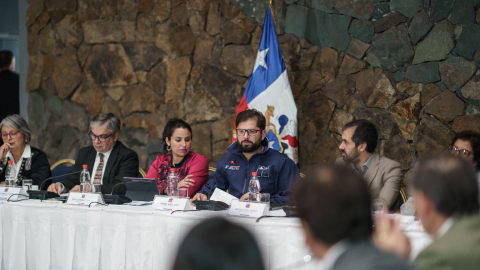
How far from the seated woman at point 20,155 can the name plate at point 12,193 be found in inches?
19.4

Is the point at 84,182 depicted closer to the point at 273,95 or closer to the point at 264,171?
the point at 264,171

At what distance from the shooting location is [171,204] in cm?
216

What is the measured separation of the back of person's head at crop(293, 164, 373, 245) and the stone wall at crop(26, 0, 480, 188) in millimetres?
2629

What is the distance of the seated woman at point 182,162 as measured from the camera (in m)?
2.93

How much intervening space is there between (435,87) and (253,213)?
1943 millimetres

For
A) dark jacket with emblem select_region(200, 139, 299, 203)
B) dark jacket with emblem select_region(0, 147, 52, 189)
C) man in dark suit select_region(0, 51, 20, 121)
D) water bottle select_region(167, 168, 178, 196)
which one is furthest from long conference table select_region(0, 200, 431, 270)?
man in dark suit select_region(0, 51, 20, 121)

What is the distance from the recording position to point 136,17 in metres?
4.25

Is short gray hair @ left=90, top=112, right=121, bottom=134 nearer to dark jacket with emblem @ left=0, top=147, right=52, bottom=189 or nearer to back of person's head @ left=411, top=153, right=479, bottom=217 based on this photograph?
dark jacket with emblem @ left=0, top=147, right=52, bottom=189

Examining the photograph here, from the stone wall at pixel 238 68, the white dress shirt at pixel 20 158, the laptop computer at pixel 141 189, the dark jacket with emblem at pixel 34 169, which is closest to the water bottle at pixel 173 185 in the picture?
the laptop computer at pixel 141 189

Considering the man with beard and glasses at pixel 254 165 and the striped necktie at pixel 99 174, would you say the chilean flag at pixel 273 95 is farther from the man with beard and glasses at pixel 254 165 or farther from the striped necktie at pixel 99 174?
the striped necktie at pixel 99 174

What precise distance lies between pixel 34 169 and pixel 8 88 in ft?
6.69

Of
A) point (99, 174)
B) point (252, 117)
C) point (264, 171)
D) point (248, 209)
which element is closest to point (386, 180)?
point (264, 171)

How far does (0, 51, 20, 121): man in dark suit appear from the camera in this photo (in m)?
4.74

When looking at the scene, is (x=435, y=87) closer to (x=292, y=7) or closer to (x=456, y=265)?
(x=292, y=7)
